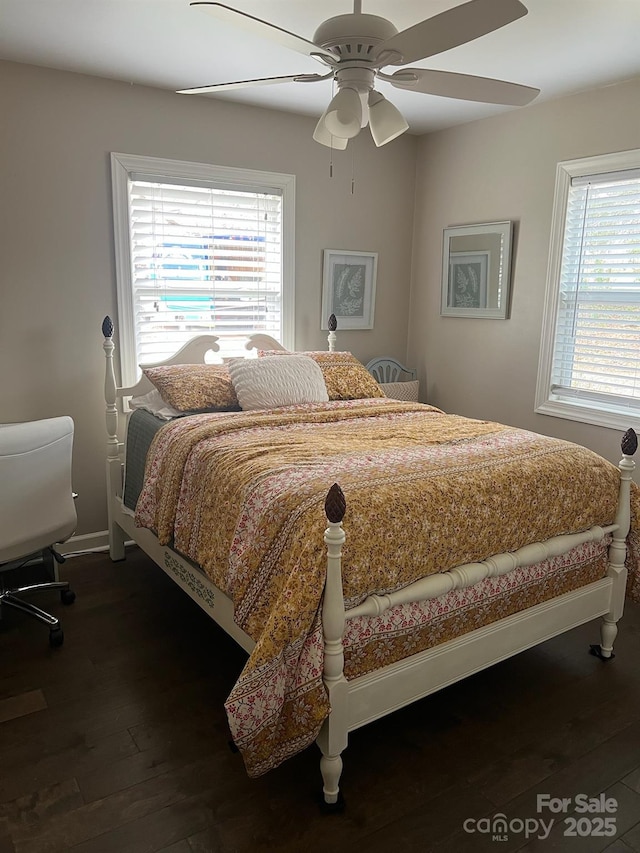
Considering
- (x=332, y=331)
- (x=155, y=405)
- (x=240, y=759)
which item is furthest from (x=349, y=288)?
(x=240, y=759)

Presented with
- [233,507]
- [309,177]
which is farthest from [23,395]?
[309,177]

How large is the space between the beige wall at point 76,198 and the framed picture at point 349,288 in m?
0.48

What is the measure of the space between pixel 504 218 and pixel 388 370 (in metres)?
1.29

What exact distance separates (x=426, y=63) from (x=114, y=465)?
8.46 feet

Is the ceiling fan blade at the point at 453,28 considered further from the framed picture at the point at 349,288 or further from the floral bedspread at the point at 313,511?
the framed picture at the point at 349,288

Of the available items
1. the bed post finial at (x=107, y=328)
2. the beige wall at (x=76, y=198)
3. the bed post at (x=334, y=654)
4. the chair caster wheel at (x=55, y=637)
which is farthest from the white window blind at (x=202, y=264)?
the bed post at (x=334, y=654)

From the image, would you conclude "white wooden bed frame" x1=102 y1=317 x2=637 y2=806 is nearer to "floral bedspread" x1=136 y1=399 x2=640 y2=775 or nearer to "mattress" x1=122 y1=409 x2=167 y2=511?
"floral bedspread" x1=136 y1=399 x2=640 y2=775

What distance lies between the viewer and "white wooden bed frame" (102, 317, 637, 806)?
5.83 ft

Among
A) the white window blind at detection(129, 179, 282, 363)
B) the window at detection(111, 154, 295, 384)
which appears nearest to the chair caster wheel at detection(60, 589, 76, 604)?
the window at detection(111, 154, 295, 384)

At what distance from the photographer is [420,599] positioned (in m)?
1.95

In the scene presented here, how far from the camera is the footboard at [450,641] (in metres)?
1.76

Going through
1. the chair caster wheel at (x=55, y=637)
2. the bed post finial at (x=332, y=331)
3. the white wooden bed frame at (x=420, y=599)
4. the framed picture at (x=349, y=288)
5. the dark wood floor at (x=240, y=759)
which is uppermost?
the framed picture at (x=349, y=288)

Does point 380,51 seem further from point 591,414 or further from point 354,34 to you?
point 591,414

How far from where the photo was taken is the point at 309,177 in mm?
4094
